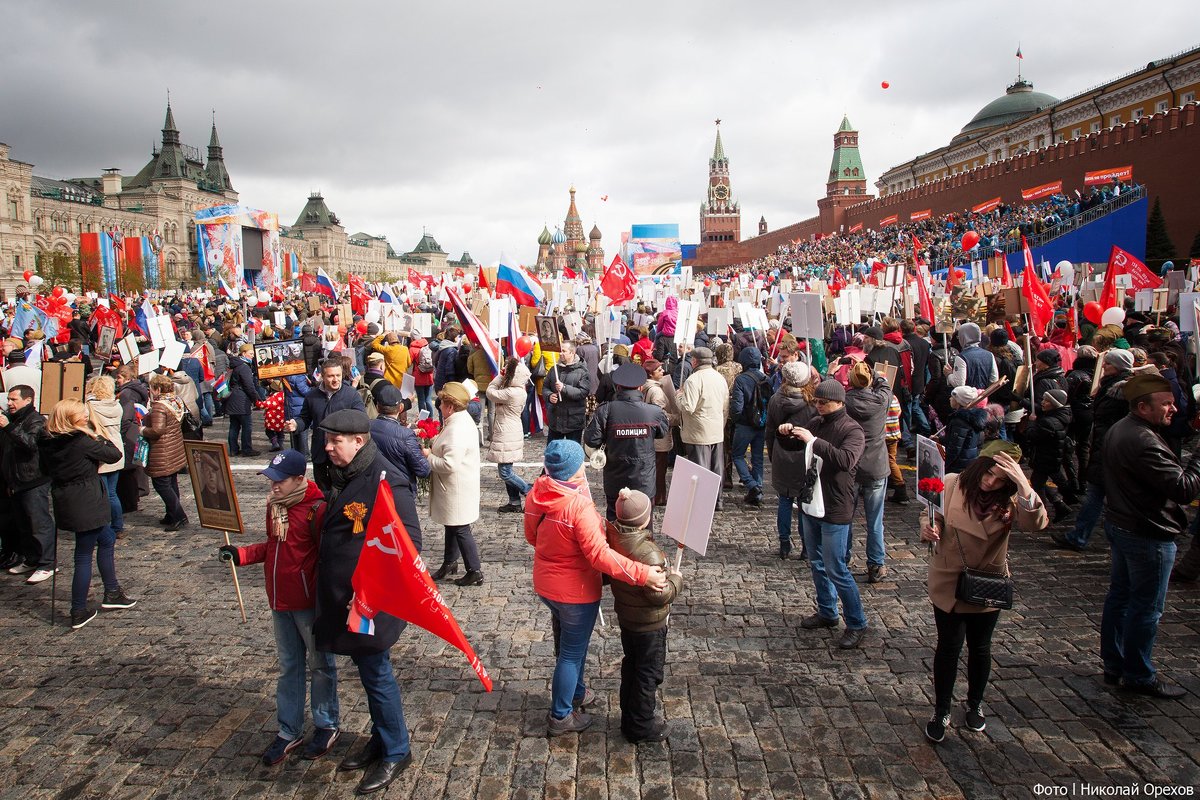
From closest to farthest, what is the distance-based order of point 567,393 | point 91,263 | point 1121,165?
point 567,393 → point 1121,165 → point 91,263

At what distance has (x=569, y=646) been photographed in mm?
3924

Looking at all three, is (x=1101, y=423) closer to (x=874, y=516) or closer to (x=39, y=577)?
(x=874, y=516)

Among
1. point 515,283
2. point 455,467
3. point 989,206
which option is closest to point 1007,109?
point 989,206

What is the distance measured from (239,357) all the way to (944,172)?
66.5 meters

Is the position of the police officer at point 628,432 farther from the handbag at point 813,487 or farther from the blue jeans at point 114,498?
the blue jeans at point 114,498

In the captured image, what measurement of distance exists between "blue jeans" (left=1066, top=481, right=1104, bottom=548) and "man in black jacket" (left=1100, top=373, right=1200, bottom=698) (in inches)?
86.6

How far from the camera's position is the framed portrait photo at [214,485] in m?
4.62

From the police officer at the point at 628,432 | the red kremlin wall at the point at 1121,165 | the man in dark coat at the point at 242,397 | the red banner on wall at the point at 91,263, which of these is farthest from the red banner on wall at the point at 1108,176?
the red banner on wall at the point at 91,263

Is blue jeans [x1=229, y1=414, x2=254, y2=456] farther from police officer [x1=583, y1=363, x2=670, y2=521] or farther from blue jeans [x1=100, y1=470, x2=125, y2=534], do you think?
police officer [x1=583, y1=363, x2=670, y2=521]

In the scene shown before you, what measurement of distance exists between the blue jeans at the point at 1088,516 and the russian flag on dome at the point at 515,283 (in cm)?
845

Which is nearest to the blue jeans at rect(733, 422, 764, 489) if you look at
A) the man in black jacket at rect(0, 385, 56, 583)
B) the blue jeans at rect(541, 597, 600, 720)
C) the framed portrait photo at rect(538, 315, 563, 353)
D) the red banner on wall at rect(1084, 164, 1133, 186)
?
the framed portrait photo at rect(538, 315, 563, 353)

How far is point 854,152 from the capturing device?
98375 millimetres

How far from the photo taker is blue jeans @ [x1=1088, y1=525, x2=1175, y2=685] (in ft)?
13.3

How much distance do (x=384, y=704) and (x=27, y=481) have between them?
4337 mm
